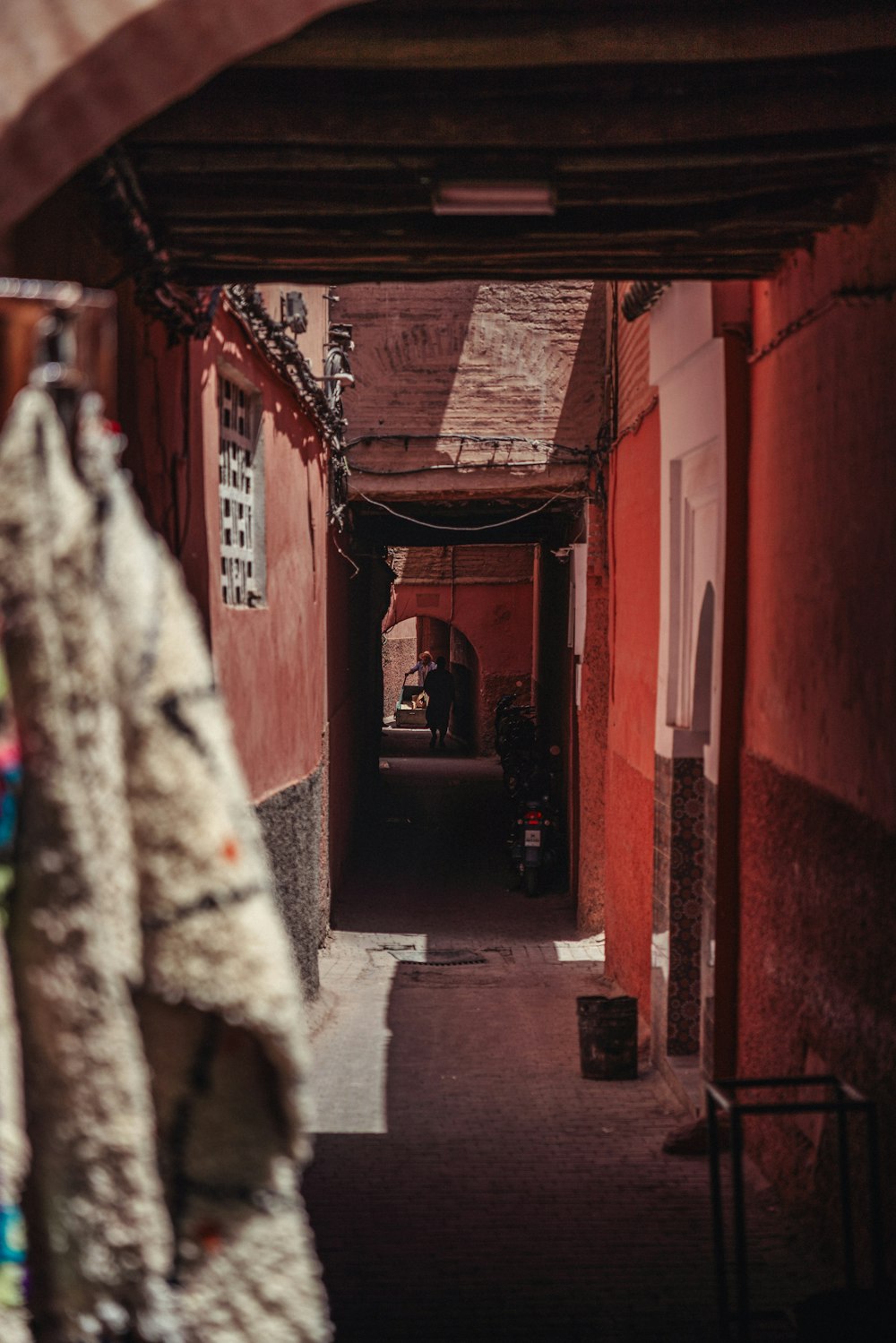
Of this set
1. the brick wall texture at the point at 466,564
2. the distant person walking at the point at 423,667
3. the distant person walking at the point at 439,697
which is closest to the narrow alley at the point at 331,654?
the brick wall texture at the point at 466,564

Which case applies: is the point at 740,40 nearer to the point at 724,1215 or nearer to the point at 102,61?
the point at 102,61

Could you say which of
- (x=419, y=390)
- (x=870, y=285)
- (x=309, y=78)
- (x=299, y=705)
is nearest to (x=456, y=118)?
(x=309, y=78)

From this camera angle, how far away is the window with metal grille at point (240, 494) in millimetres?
7316

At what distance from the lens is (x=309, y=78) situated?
4.19 meters

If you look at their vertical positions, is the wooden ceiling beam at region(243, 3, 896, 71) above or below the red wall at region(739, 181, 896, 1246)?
above

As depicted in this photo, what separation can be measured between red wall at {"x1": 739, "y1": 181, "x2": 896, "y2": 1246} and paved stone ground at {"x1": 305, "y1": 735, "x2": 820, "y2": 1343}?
2.20ft

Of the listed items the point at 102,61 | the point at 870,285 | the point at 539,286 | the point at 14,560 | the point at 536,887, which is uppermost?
the point at 539,286

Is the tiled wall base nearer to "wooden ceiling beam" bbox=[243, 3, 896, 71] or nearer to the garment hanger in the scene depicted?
"wooden ceiling beam" bbox=[243, 3, 896, 71]

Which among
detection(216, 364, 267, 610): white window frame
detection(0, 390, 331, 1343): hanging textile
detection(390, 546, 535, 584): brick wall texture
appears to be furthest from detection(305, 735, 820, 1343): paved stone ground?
detection(390, 546, 535, 584): brick wall texture

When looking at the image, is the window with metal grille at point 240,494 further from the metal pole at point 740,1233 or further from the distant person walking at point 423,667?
the distant person walking at point 423,667

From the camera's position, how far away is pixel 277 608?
8648 millimetres

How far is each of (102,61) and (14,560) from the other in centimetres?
93

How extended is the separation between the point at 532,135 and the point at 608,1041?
562 centimetres

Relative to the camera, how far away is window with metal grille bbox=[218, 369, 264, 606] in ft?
24.0
